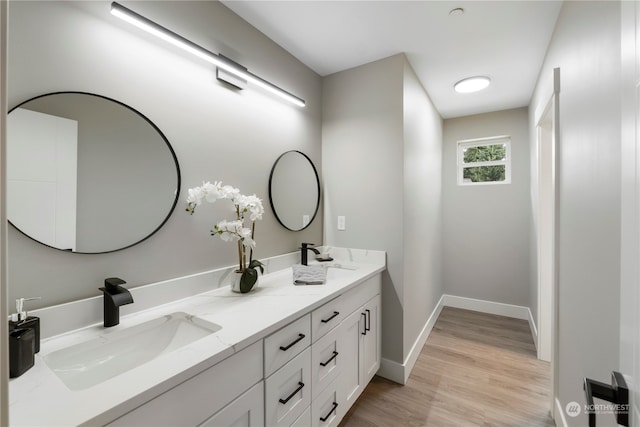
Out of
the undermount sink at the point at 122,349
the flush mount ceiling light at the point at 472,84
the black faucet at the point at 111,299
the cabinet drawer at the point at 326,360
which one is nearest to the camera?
the undermount sink at the point at 122,349

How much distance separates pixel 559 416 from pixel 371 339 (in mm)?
1158

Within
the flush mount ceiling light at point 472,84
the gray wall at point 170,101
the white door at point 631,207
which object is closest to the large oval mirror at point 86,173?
the gray wall at point 170,101

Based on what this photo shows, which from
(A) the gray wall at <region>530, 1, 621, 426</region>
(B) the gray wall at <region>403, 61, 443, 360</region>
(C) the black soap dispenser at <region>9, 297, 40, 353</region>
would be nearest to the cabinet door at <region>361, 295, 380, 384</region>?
(B) the gray wall at <region>403, 61, 443, 360</region>

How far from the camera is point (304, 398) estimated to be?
49.3 inches

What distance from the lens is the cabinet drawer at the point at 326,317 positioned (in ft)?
4.37

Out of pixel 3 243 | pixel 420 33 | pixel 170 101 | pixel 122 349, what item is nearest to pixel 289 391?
pixel 122 349

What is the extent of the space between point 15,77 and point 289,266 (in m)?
1.66

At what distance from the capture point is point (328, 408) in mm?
1463

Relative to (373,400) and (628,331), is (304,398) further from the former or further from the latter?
(628,331)

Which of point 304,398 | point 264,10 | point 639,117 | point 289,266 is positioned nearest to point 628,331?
point 639,117

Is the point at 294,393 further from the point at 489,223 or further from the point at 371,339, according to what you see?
the point at 489,223

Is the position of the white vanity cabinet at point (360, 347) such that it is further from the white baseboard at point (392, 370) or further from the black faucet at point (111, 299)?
the black faucet at point (111, 299)

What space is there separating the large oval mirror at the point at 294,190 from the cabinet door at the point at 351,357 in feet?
2.72

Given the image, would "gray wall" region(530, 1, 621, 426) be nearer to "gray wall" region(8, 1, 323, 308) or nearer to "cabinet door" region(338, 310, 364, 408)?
"cabinet door" region(338, 310, 364, 408)
